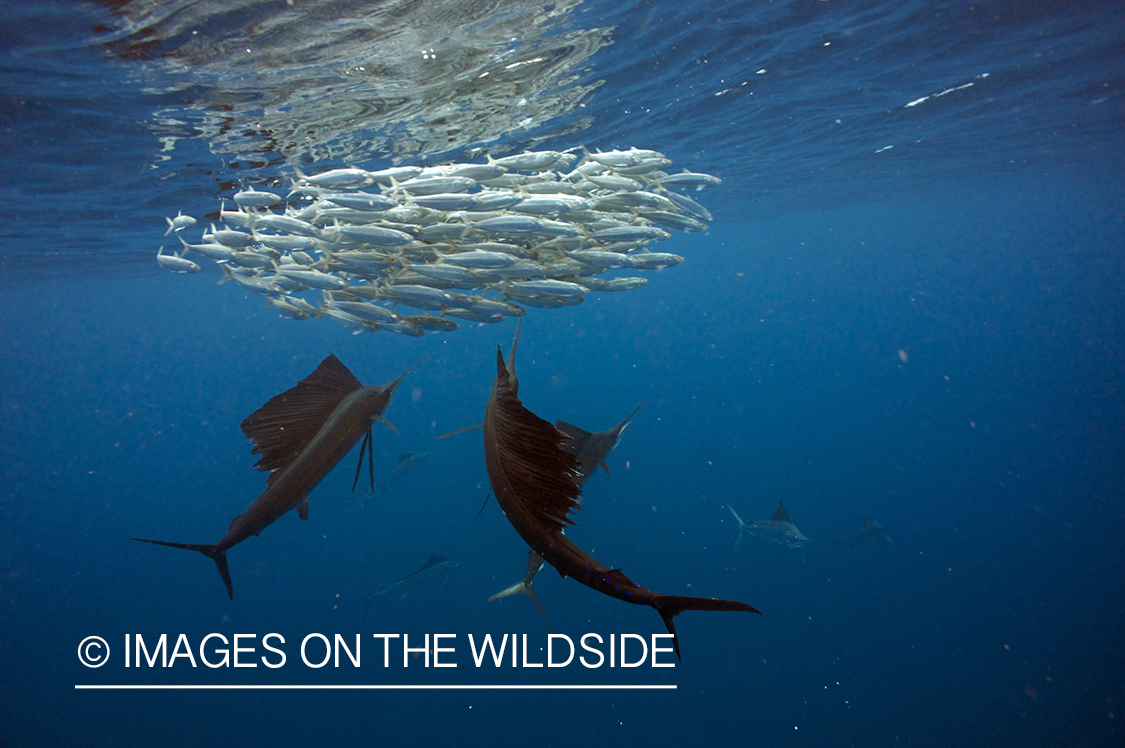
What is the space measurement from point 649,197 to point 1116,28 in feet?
41.4

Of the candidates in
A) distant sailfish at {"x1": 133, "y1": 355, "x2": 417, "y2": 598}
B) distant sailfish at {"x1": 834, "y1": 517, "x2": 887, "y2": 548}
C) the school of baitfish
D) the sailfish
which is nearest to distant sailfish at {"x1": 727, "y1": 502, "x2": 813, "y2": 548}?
distant sailfish at {"x1": 834, "y1": 517, "x2": 887, "y2": 548}

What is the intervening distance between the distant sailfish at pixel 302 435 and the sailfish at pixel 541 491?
1766 millimetres

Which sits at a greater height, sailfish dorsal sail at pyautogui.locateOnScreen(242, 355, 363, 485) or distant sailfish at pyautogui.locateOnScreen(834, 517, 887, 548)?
sailfish dorsal sail at pyautogui.locateOnScreen(242, 355, 363, 485)

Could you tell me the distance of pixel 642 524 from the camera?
68.7ft

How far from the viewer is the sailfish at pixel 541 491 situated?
1.10 m

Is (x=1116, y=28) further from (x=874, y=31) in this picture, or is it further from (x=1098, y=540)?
(x=1098, y=540)

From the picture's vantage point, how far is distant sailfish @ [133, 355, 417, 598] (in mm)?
2666

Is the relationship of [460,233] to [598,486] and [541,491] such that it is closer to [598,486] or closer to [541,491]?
[541,491]

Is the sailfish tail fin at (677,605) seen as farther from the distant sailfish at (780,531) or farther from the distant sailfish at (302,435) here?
the distant sailfish at (780,531)

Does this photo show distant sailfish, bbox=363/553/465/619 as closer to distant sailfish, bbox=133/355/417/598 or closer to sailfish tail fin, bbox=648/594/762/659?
distant sailfish, bbox=133/355/417/598

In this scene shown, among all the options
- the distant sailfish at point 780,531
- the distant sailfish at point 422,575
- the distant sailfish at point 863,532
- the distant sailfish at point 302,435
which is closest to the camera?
the distant sailfish at point 302,435

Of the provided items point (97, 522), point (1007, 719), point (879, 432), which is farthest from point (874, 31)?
point (97, 522)

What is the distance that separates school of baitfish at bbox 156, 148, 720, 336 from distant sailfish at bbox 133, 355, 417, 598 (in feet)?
7.41

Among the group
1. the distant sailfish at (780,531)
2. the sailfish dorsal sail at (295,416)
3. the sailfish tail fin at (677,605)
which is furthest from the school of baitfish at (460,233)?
the distant sailfish at (780,531)
